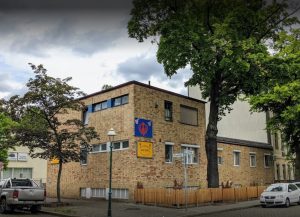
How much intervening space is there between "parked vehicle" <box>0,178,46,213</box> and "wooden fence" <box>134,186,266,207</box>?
21.3 feet

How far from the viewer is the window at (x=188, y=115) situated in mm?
31797

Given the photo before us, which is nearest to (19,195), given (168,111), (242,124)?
(168,111)

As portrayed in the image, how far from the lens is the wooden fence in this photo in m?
23.6

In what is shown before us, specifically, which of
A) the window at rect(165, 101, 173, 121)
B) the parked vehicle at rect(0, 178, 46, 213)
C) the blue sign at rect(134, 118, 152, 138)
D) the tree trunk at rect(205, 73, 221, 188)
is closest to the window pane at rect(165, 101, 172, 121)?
the window at rect(165, 101, 173, 121)

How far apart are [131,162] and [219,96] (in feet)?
25.9

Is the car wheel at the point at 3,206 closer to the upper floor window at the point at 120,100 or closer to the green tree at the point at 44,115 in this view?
the green tree at the point at 44,115

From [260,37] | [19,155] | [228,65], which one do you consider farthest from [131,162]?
[19,155]

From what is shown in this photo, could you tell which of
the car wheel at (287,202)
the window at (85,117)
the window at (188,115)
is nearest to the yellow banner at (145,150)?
the window at (188,115)

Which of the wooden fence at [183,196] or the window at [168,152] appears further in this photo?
the window at [168,152]

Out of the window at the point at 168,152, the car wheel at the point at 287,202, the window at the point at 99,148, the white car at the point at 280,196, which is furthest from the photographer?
the window at the point at 99,148

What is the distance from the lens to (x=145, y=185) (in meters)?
27.2

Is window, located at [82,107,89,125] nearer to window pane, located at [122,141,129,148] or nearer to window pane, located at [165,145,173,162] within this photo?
window pane, located at [122,141,129,148]

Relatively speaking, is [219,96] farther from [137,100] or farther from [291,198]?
[291,198]

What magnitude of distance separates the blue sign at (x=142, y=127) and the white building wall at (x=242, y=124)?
2146 centimetres
